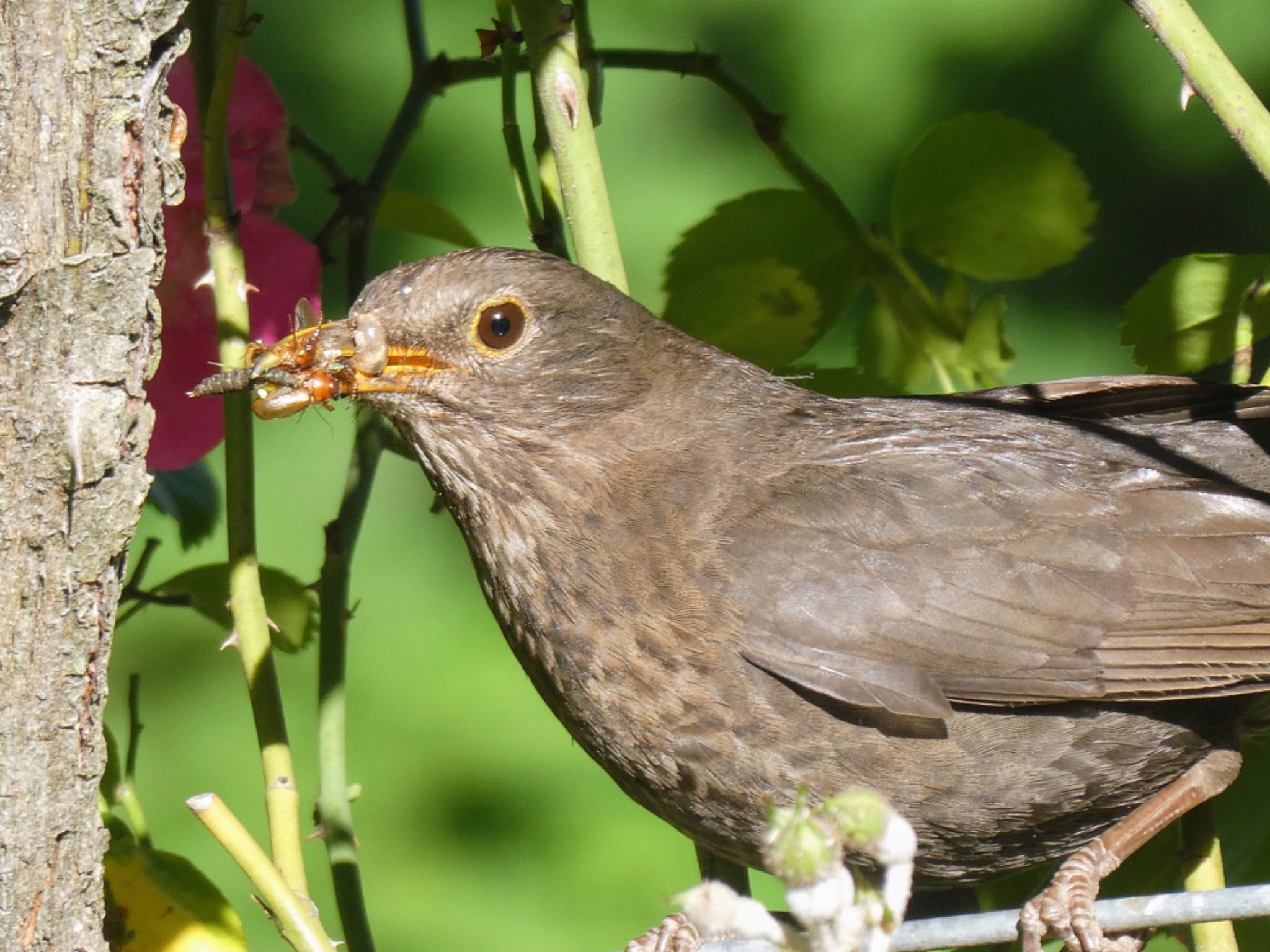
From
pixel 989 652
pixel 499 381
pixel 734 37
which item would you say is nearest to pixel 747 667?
pixel 989 652

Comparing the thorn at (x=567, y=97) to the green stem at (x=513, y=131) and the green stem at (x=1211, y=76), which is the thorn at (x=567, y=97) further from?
the green stem at (x=1211, y=76)

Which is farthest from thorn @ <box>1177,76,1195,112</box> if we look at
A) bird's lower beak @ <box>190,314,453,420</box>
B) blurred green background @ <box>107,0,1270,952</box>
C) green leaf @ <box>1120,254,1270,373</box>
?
blurred green background @ <box>107,0,1270,952</box>

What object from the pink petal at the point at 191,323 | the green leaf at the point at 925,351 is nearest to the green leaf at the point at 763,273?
the green leaf at the point at 925,351

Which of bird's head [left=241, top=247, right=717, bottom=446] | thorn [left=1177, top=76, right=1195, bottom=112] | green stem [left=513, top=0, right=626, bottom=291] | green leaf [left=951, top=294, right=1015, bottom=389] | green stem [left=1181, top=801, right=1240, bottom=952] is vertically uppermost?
green stem [left=513, top=0, right=626, bottom=291]

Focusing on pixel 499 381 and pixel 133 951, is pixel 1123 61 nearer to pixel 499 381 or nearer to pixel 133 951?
pixel 499 381

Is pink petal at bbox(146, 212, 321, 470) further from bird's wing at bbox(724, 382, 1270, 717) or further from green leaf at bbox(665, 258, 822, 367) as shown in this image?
bird's wing at bbox(724, 382, 1270, 717)
